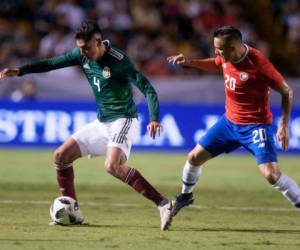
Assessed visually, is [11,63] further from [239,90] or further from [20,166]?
[239,90]

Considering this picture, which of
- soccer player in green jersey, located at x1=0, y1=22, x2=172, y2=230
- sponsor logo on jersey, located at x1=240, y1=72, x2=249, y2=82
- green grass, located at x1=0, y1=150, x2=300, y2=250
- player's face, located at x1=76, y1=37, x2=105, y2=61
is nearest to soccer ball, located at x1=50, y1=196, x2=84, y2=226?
green grass, located at x1=0, y1=150, x2=300, y2=250

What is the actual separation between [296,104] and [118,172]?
10.8 m

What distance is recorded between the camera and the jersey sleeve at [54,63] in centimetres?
998

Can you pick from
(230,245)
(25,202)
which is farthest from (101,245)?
(25,202)

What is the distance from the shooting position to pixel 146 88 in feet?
31.2

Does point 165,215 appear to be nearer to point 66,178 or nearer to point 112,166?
point 112,166

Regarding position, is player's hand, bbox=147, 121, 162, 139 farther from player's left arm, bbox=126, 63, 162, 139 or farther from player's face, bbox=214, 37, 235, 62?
player's face, bbox=214, 37, 235, 62

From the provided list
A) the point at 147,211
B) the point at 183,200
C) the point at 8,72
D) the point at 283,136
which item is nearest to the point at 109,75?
the point at 8,72

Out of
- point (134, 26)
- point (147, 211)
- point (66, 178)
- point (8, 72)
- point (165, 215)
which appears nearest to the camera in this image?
point (165, 215)

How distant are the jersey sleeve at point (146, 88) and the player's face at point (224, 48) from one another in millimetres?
822

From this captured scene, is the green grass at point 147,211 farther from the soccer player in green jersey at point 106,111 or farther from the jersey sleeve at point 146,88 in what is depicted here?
the jersey sleeve at point 146,88

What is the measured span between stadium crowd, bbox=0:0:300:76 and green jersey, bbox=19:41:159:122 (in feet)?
36.5

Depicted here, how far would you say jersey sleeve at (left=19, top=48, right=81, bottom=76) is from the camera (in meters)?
9.98

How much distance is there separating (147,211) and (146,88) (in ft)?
7.37
